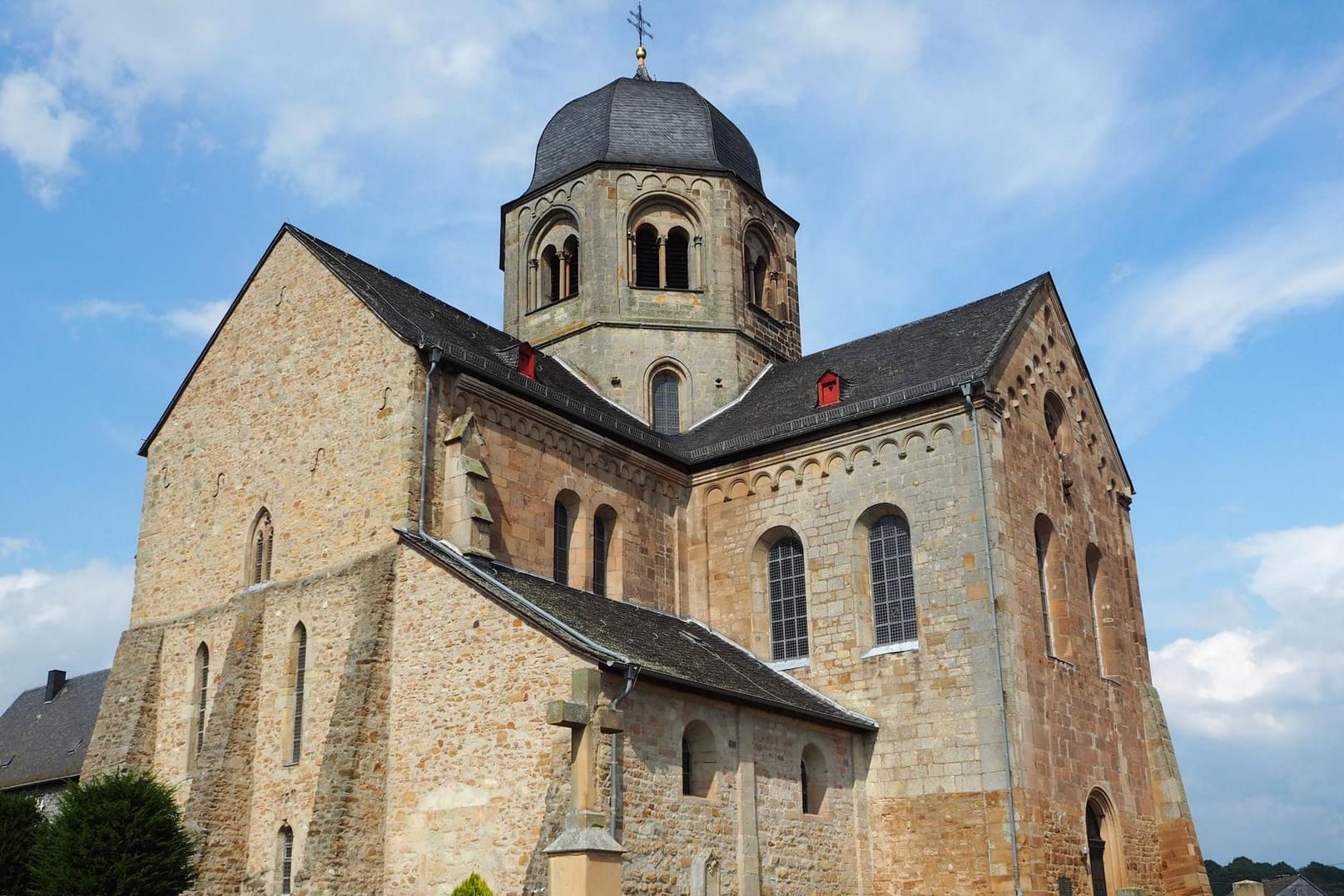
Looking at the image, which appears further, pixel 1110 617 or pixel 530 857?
pixel 1110 617

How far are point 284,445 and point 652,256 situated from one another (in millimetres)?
11272

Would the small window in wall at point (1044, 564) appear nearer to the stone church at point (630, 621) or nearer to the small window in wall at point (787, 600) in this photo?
the stone church at point (630, 621)

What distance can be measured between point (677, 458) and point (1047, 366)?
7.53 m

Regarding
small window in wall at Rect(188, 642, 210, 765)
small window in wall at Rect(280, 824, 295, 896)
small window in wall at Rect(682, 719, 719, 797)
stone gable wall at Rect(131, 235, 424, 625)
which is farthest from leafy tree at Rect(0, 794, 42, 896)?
small window in wall at Rect(682, 719, 719, 797)

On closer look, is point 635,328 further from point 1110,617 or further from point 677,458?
point 1110,617

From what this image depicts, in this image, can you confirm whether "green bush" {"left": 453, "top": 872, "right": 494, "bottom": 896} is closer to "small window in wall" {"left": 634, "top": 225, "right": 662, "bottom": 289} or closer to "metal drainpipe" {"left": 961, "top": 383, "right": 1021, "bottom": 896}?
"metal drainpipe" {"left": 961, "top": 383, "right": 1021, "bottom": 896}

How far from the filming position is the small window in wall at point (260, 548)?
74.9 ft

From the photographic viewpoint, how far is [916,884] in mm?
21422

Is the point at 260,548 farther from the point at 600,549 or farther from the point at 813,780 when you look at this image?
the point at 813,780

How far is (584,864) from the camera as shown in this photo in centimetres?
1555

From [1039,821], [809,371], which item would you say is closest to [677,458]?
[809,371]

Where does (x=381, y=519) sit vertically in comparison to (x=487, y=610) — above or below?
above

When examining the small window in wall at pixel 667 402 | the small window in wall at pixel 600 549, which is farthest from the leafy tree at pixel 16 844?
the small window in wall at pixel 667 402

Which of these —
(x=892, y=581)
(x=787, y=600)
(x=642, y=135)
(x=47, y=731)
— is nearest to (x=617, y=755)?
(x=892, y=581)
